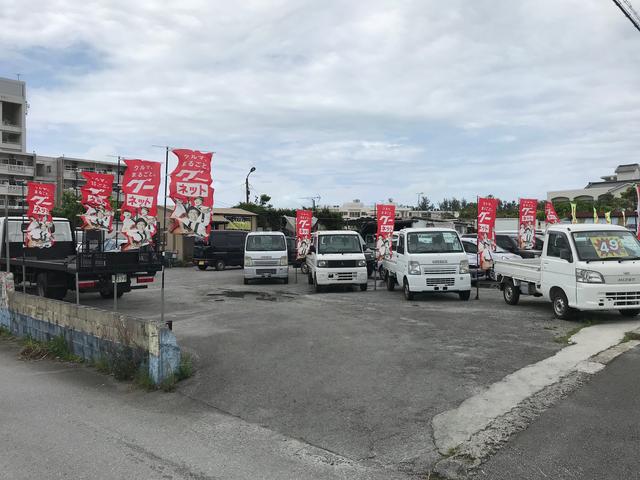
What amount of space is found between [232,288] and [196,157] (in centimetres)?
1007

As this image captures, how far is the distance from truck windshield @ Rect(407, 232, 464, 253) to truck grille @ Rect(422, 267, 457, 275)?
0.60 meters

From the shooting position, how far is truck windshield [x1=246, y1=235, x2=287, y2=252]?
20000mm

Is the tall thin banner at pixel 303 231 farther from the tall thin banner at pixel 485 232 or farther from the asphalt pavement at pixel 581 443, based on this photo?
the asphalt pavement at pixel 581 443

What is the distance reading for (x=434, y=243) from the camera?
47.3 feet

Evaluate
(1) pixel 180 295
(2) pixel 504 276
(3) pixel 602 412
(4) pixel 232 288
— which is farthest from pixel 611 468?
(4) pixel 232 288

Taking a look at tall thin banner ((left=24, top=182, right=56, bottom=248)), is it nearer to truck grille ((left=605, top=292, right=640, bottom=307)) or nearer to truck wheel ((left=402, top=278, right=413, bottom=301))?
truck wheel ((left=402, top=278, right=413, bottom=301))

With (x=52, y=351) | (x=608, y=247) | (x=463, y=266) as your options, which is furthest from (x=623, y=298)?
(x=52, y=351)

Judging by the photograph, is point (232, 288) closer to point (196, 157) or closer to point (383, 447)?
point (196, 157)

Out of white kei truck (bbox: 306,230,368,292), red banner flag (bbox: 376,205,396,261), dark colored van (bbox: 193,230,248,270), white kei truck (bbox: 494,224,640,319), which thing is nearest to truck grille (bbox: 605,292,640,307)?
white kei truck (bbox: 494,224,640,319)

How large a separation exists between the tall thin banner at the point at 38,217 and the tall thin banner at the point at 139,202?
5585mm

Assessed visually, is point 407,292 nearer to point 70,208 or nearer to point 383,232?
point 383,232

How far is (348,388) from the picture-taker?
633 cm

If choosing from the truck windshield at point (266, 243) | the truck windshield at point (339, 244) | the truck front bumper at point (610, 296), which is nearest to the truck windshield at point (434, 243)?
the truck windshield at point (339, 244)

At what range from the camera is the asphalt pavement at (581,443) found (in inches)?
160
